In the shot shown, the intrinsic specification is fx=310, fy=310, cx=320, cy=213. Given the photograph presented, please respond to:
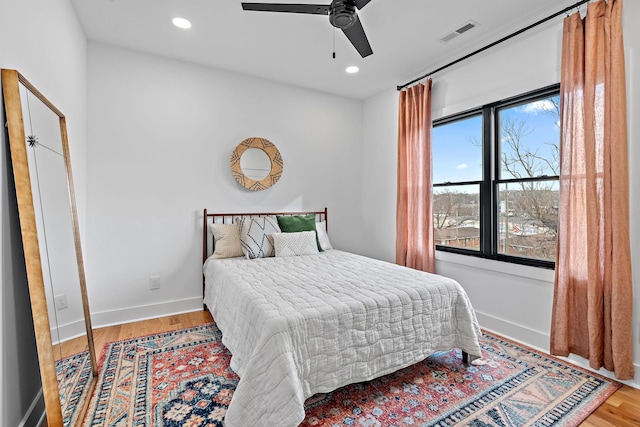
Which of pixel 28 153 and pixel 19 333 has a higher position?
pixel 28 153

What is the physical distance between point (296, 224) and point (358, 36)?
2.12 metres

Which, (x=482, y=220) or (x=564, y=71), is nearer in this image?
(x=564, y=71)

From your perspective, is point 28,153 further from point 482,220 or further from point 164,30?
point 482,220

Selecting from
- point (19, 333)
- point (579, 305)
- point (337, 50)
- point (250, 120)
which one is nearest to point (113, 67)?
point (250, 120)

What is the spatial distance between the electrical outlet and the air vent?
3.47 meters

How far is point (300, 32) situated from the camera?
277 cm

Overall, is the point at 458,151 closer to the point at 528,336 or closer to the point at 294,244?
the point at 528,336

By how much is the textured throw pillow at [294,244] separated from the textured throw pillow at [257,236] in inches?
3.6

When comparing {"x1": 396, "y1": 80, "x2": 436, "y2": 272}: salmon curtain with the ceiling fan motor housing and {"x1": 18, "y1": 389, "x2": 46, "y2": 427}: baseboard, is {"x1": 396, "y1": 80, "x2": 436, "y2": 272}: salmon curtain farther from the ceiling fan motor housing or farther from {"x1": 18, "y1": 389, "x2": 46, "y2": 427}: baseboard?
{"x1": 18, "y1": 389, "x2": 46, "y2": 427}: baseboard

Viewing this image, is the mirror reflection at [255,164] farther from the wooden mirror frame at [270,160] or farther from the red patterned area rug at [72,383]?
the red patterned area rug at [72,383]

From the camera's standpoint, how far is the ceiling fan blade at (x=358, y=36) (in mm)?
1982

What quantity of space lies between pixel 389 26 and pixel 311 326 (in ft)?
8.22

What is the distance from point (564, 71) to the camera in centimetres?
230

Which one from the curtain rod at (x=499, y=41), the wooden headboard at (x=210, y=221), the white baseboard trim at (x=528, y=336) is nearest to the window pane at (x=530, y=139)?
the curtain rod at (x=499, y=41)
